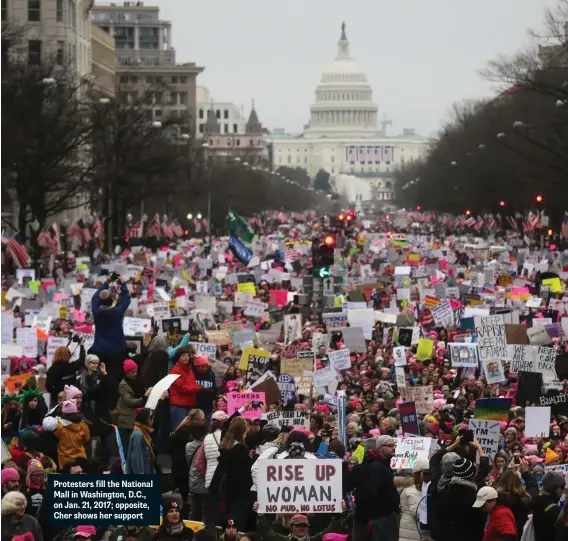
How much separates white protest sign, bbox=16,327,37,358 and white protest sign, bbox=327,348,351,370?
372cm

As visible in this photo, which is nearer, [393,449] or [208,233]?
[393,449]

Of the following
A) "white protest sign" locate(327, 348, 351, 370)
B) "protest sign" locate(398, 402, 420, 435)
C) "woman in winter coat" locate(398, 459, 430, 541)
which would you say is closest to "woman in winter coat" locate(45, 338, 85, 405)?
"protest sign" locate(398, 402, 420, 435)

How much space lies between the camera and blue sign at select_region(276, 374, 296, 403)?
21547 millimetres

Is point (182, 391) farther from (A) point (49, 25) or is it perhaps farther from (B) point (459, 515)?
(A) point (49, 25)

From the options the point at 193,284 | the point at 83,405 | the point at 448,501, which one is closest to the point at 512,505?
the point at 448,501

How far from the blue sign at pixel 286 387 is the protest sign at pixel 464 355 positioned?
329 cm

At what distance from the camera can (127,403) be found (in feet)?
62.4

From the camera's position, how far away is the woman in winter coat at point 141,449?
1686 centimetres

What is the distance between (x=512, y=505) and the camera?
1425cm

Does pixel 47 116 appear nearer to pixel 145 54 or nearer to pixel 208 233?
pixel 208 233

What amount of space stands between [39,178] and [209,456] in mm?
44629

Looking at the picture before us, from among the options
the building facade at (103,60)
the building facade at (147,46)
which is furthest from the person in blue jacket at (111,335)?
the building facade at (147,46)

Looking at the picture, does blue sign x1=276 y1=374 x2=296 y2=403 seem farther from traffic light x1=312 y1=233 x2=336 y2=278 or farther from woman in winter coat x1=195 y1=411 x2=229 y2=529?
traffic light x1=312 y1=233 x2=336 y2=278

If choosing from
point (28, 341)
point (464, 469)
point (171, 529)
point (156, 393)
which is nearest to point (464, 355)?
point (28, 341)
